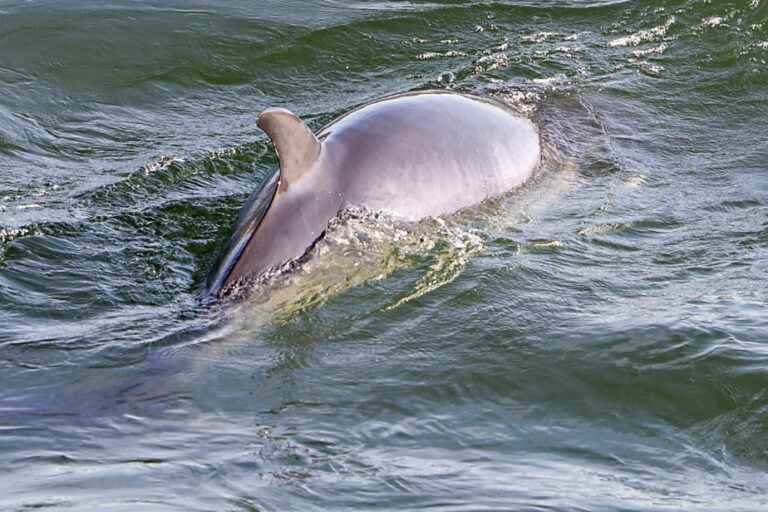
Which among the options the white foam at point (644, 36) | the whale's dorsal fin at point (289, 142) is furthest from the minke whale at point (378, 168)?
the white foam at point (644, 36)

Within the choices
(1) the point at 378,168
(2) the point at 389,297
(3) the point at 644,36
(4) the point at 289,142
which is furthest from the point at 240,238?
(3) the point at 644,36

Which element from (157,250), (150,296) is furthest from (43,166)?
(150,296)

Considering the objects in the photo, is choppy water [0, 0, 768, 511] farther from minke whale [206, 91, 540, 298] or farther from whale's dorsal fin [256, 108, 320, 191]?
whale's dorsal fin [256, 108, 320, 191]

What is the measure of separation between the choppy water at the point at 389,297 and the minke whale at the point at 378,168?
0.14 m

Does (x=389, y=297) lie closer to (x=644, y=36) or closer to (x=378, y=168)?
(x=378, y=168)

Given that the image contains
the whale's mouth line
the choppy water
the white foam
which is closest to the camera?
the choppy water

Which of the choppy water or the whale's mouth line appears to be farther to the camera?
the whale's mouth line

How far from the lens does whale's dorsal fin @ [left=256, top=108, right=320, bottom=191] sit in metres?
6.66

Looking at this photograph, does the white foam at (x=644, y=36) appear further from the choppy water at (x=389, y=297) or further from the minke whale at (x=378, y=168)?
the minke whale at (x=378, y=168)

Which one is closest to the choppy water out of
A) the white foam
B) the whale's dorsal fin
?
the white foam

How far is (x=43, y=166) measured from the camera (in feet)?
32.1

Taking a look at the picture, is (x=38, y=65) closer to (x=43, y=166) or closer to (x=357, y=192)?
(x=43, y=166)

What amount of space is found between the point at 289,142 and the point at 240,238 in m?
0.61

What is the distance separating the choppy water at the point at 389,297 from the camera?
5051 mm
